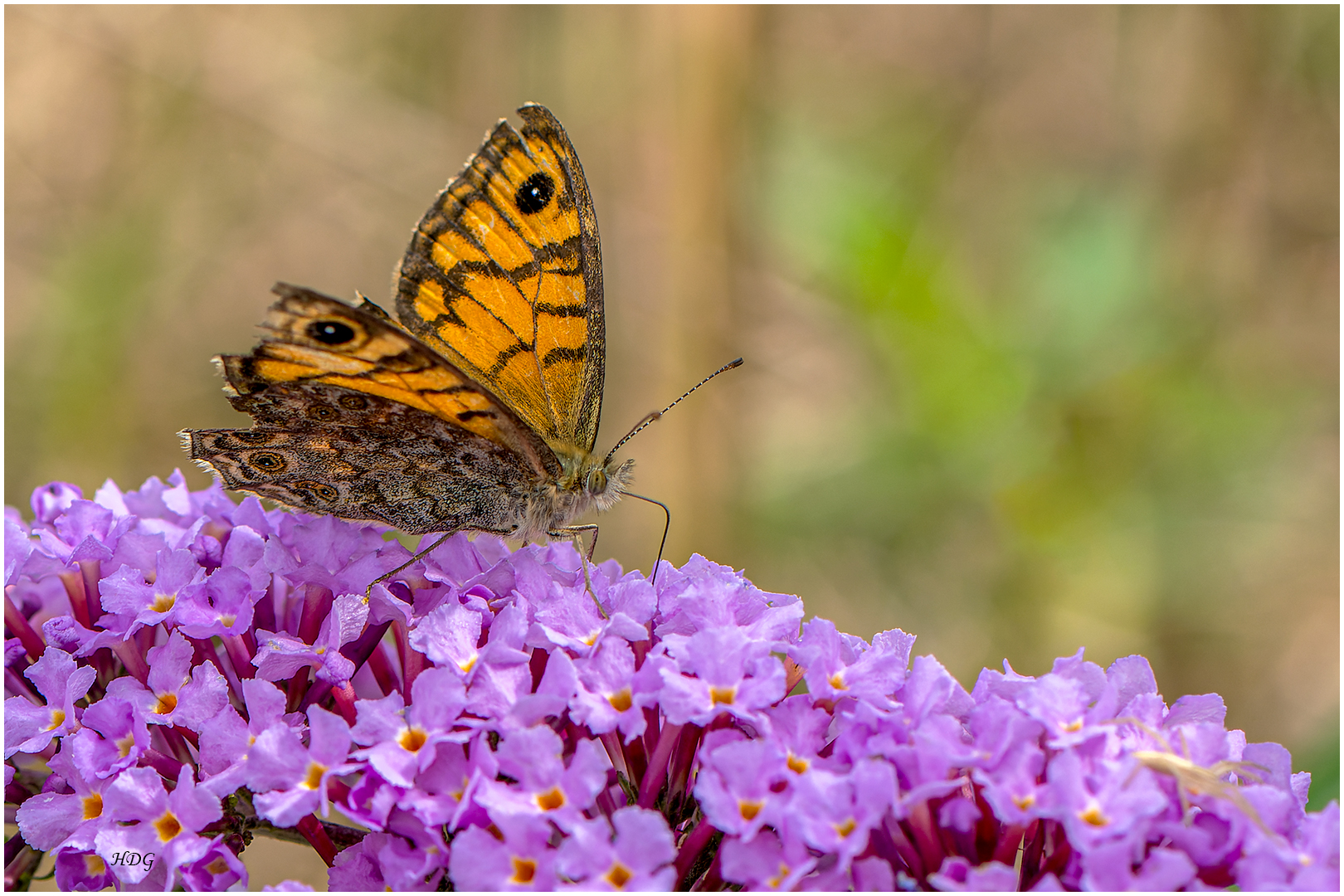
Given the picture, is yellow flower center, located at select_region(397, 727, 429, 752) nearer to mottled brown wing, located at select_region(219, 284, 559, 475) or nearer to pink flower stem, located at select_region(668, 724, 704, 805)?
pink flower stem, located at select_region(668, 724, 704, 805)

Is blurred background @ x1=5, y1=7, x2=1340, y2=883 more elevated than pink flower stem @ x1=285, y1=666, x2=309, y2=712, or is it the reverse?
blurred background @ x1=5, y1=7, x2=1340, y2=883

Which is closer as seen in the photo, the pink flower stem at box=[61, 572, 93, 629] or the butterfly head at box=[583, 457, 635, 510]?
the pink flower stem at box=[61, 572, 93, 629]

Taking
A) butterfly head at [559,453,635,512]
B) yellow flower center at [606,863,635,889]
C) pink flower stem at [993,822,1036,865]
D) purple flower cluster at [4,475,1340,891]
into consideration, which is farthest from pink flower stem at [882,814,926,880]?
butterfly head at [559,453,635,512]

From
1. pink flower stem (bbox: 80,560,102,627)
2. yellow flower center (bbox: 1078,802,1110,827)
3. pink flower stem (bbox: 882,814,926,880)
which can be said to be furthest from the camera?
pink flower stem (bbox: 80,560,102,627)

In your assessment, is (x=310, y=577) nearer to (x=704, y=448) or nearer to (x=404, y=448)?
(x=404, y=448)

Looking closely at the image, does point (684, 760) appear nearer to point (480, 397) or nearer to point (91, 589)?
point (480, 397)

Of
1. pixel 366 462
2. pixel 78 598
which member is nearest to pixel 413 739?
pixel 366 462

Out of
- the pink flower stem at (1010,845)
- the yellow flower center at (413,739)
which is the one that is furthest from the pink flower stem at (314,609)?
the pink flower stem at (1010,845)
